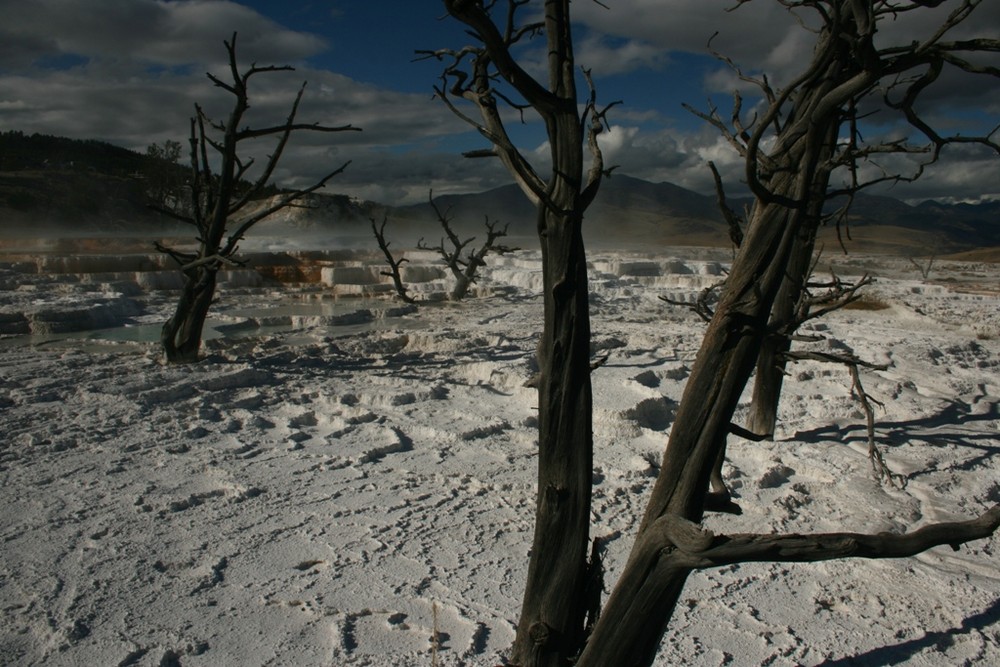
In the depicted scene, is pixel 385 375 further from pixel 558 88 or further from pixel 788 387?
pixel 558 88

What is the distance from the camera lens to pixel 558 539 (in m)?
2.33

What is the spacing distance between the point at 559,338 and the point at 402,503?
2.47 meters

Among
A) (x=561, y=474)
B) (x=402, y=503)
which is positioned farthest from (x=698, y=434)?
(x=402, y=503)

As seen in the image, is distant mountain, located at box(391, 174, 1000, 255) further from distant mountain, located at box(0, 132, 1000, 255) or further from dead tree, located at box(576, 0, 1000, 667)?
dead tree, located at box(576, 0, 1000, 667)

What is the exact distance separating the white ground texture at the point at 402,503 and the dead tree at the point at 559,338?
79 cm

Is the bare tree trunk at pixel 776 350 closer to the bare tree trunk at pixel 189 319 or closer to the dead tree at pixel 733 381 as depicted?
the dead tree at pixel 733 381

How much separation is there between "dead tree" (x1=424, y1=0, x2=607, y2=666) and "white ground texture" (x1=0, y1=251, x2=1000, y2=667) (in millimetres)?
789

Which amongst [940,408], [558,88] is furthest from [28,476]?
[940,408]

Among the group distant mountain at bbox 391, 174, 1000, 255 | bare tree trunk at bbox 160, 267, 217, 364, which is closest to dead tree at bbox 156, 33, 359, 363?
bare tree trunk at bbox 160, 267, 217, 364

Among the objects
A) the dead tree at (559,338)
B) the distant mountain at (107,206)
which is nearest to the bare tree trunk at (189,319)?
the dead tree at (559,338)

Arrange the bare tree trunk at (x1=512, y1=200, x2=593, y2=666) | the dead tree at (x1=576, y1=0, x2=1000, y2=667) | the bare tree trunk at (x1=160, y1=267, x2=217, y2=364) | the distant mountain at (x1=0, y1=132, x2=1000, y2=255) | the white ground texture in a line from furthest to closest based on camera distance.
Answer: the distant mountain at (x1=0, y1=132, x2=1000, y2=255) → the bare tree trunk at (x1=160, y1=267, x2=217, y2=364) → the white ground texture → the bare tree trunk at (x1=512, y1=200, x2=593, y2=666) → the dead tree at (x1=576, y1=0, x2=1000, y2=667)

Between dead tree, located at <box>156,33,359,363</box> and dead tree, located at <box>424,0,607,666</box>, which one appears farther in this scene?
dead tree, located at <box>156,33,359,363</box>

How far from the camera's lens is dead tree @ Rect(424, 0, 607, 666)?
7.19 feet

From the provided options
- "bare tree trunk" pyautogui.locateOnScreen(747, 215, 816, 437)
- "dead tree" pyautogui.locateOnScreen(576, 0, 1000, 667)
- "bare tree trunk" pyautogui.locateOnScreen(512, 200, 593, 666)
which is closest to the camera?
"dead tree" pyautogui.locateOnScreen(576, 0, 1000, 667)
